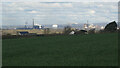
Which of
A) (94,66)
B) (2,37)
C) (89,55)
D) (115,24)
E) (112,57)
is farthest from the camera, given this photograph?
(115,24)

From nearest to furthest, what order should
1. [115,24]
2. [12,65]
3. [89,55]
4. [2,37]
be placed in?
[12,65], [89,55], [2,37], [115,24]

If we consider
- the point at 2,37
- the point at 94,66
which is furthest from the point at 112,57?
the point at 2,37

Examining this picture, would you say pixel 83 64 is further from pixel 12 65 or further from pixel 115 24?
pixel 115 24

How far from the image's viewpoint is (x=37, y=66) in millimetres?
10125

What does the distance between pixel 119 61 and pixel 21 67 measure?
17.8ft

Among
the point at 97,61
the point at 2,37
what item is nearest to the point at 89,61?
the point at 97,61

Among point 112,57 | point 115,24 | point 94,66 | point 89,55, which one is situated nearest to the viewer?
point 94,66

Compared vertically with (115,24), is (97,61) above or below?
below

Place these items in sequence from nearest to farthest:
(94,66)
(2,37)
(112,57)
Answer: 1. (94,66)
2. (112,57)
3. (2,37)

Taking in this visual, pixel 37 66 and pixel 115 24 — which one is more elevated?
pixel 115 24

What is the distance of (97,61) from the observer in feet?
35.6

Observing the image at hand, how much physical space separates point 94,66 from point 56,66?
1.95 meters

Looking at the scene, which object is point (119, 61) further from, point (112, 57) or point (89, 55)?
point (89, 55)

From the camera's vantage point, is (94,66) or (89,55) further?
(89,55)
